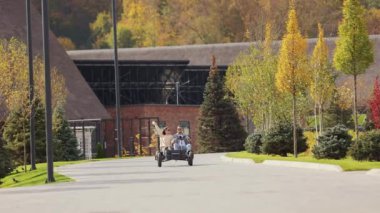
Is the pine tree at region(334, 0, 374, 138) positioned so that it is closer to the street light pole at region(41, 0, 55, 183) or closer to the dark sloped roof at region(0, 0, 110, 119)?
the street light pole at region(41, 0, 55, 183)

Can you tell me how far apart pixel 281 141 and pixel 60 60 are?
4062 centimetres

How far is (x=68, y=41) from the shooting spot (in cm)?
13200

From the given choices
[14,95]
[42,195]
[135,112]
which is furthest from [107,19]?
[42,195]

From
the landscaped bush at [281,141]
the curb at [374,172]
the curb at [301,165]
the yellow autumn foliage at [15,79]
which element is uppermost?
the yellow autumn foliage at [15,79]

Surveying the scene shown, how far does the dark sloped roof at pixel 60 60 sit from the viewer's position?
78.6 meters

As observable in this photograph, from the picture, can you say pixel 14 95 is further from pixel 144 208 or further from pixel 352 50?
pixel 144 208

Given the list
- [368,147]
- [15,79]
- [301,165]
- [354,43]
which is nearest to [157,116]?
[15,79]

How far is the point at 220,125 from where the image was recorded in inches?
2894

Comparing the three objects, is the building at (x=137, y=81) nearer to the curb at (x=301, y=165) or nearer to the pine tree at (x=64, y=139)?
the pine tree at (x=64, y=139)

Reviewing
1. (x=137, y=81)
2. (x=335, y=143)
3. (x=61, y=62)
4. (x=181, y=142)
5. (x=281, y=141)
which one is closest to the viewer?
(x=335, y=143)

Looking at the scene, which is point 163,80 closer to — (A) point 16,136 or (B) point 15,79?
(A) point 16,136

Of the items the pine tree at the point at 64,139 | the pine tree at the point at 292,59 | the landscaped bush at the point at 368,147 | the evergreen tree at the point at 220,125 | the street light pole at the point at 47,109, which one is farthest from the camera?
the evergreen tree at the point at 220,125

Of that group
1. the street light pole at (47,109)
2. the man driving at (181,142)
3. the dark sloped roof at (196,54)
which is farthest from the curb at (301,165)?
the dark sloped roof at (196,54)

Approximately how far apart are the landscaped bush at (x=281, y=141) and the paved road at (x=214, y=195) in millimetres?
14174
